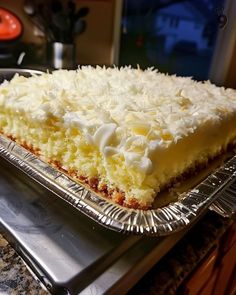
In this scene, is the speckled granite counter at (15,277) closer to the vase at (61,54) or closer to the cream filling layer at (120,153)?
the cream filling layer at (120,153)

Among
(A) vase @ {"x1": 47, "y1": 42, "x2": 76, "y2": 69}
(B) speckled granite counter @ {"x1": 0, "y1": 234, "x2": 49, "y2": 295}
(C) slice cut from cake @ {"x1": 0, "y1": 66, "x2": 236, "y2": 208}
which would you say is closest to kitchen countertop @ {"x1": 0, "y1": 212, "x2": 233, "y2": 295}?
(B) speckled granite counter @ {"x1": 0, "y1": 234, "x2": 49, "y2": 295}

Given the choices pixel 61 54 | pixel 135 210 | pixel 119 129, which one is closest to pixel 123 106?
pixel 119 129

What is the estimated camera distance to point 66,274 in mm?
487

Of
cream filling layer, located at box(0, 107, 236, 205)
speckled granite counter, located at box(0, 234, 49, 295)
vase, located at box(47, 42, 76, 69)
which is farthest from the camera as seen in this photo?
vase, located at box(47, 42, 76, 69)

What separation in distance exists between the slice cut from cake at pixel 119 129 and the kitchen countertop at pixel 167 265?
137mm

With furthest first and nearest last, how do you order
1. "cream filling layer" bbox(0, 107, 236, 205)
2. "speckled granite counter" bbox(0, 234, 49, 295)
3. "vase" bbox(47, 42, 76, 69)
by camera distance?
"vase" bbox(47, 42, 76, 69) < "cream filling layer" bbox(0, 107, 236, 205) < "speckled granite counter" bbox(0, 234, 49, 295)

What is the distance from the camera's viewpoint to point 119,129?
0.65m

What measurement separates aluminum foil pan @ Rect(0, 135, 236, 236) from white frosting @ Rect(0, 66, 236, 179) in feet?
0.29

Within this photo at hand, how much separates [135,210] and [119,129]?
7.3 inches

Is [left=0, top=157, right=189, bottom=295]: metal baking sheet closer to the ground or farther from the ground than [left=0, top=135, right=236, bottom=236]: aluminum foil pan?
closer to the ground

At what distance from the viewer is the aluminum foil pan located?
51 centimetres

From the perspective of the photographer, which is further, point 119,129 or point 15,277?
point 119,129

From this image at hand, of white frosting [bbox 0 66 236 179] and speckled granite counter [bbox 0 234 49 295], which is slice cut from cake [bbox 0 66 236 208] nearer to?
white frosting [bbox 0 66 236 179]

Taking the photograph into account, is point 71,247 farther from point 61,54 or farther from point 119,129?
point 61,54
